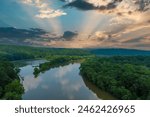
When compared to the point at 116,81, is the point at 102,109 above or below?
above

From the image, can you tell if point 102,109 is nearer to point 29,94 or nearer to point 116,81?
point 29,94

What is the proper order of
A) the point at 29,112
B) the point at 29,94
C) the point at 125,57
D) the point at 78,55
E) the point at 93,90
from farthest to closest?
1. the point at 78,55
2. the point at 125,57
3. the point at 93,90
4. the point at 29,94
5. the point at 29,112

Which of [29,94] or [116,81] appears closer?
[29,94]

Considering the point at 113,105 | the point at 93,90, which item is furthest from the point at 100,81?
the point at 113,105

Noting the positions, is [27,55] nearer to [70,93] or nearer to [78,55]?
[78,55]

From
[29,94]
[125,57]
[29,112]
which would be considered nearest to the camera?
[29,112]

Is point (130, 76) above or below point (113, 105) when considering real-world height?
below

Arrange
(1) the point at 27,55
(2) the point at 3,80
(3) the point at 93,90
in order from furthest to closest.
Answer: (1) the point at 27,55, (3) the point at 93,90, (2) the point at 3,80

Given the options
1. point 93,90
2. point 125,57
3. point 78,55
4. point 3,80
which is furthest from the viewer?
point 78,55

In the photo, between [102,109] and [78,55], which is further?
[78,55]

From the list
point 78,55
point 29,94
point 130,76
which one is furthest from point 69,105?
point 78,55
